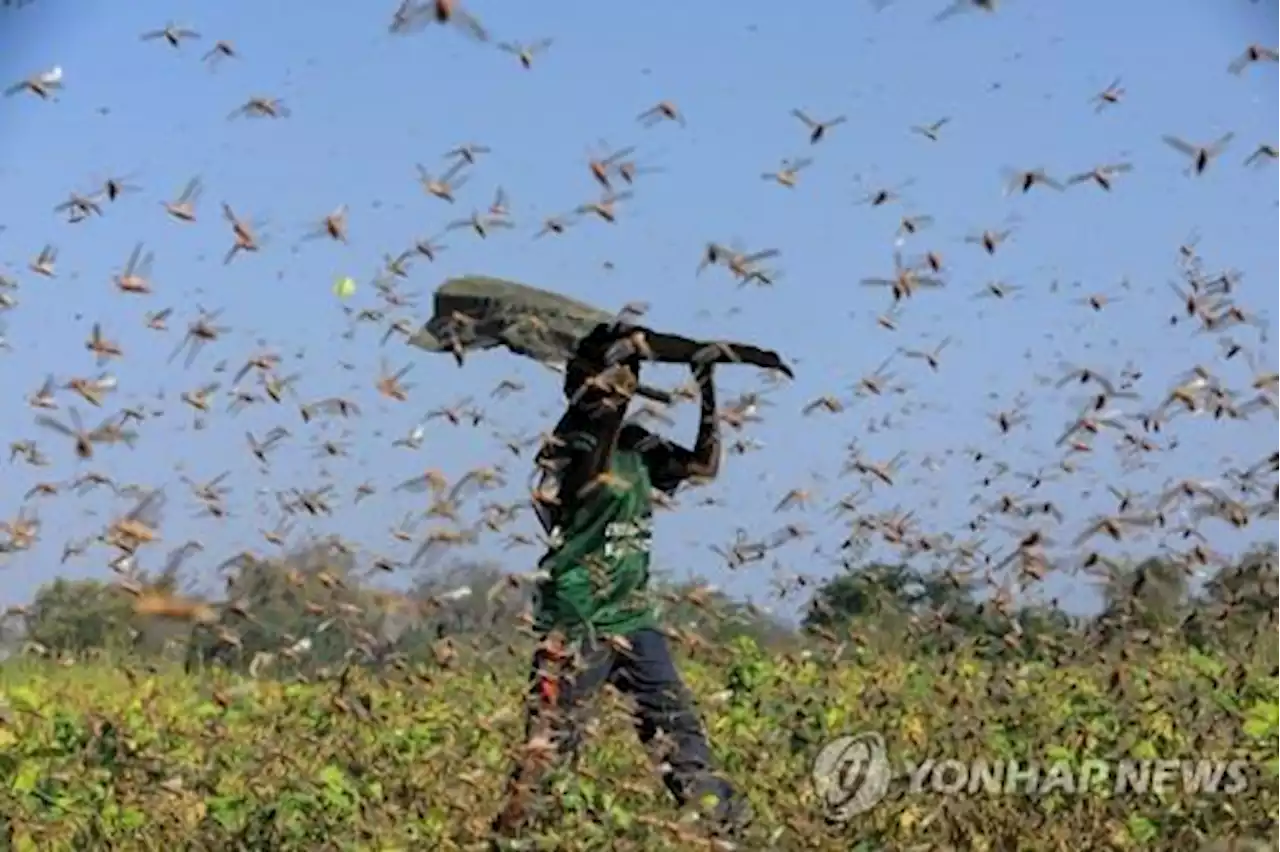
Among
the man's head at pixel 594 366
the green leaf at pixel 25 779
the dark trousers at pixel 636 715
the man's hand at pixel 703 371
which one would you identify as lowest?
the green leaf at pixel 25 779

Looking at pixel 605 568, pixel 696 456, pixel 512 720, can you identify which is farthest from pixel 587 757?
pixel 696 456

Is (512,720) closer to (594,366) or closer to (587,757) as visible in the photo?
(587,757)

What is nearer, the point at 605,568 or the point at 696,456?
the point at 605,568

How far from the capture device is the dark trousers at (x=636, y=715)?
16.2ft

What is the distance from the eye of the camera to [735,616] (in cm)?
611

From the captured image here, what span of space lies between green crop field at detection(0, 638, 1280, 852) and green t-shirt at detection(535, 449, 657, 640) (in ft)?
0.77

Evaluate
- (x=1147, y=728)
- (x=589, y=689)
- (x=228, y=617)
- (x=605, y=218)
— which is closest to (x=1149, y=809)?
(x=1147, y=728)

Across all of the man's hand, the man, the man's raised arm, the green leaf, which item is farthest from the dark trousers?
the green leaf

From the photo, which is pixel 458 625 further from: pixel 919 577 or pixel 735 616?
pixel 919 577

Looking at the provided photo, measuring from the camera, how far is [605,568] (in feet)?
18.1

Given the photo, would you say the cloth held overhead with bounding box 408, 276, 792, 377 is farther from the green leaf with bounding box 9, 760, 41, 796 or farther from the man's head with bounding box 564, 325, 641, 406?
the green leaf with bounding box 9, 760, 41, 796

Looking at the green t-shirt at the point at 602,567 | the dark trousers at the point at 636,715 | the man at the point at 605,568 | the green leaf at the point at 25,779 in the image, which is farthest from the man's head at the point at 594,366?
the green leaf at the point at 25,779

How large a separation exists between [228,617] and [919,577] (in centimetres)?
260

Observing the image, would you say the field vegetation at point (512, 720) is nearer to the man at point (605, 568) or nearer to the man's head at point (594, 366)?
the man at point (605, 568)
